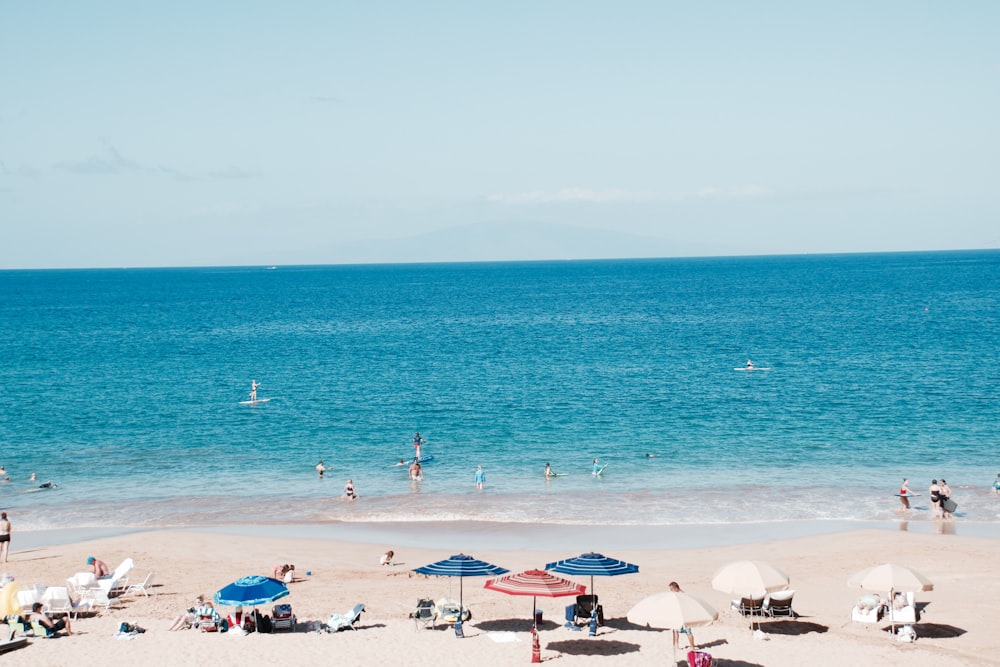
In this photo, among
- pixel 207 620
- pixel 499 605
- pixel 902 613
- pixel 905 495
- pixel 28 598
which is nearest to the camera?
pixel 902 613

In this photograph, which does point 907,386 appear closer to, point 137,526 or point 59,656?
point 137,526

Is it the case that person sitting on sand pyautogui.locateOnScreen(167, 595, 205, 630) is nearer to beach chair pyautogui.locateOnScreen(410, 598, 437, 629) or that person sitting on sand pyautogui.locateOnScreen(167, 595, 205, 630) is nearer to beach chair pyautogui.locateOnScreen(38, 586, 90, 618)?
beach chair pyautogui.locateOnScreen(38, 586, 90, 618)

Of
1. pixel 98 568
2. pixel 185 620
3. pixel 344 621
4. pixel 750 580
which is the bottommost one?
pixel 185 620

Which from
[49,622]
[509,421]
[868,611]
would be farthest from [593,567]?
[509,421]

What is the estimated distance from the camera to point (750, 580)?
757 inches

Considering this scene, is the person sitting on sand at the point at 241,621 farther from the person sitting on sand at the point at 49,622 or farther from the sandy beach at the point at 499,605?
the person sitting on sand at the point at 49,622

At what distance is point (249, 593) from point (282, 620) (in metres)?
1.11

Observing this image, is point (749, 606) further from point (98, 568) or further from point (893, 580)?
point (98, 568)

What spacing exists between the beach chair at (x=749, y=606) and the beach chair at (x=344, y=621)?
330 inches

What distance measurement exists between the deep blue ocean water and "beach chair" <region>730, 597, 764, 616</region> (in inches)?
377

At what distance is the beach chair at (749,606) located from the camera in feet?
69.3

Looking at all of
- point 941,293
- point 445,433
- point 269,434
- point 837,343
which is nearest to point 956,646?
point 445,433

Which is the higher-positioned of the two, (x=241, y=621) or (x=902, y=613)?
(x=902, y=613)

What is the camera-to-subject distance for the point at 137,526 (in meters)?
31.8
